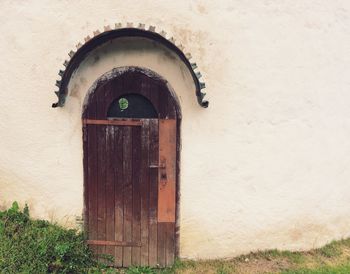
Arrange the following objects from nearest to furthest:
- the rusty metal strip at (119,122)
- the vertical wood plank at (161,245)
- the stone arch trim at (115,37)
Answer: the stone arch trim at (115,37) < the rusty metal strip at (119,122) < the vertical wood plank at (161,245)

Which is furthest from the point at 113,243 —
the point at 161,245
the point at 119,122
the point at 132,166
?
the point at 119,122

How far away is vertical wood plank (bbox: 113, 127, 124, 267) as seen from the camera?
487 cm

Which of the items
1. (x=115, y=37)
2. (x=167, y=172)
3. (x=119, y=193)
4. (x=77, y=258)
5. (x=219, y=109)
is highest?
(x=115, y=37)

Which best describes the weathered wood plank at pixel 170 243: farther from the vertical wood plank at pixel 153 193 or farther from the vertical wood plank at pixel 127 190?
the vertical wood plank at pixel 127 190

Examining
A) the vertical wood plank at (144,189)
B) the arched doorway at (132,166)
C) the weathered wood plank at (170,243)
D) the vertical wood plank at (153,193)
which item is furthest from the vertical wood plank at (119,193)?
the weathered wood plank at (170,243)

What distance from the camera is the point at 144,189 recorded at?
4.93 metres

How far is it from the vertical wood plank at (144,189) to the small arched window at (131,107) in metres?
0.15

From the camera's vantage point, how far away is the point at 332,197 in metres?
5.38

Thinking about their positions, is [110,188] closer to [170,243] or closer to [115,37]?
[170,243]

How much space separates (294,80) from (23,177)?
3834mm

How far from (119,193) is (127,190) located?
11 centimetres

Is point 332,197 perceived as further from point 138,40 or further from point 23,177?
point 23,177

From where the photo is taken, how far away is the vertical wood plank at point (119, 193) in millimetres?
4871

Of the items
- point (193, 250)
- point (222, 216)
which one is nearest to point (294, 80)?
point (222, 216)
